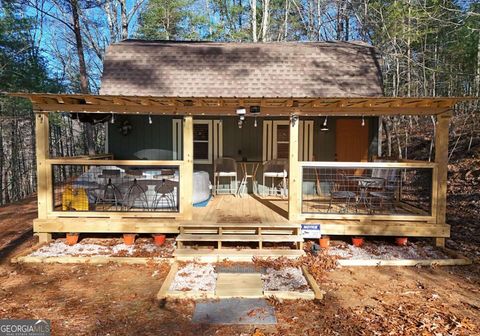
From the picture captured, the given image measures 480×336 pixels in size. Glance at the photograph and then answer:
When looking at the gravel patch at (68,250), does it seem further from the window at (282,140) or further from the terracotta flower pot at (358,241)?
the window at (282,140)

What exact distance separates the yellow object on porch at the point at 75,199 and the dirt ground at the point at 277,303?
1470 millimetres

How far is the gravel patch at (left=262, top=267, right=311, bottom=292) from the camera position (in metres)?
4.40

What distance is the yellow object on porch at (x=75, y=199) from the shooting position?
668cm

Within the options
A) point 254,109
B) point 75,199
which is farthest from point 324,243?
point 75,199

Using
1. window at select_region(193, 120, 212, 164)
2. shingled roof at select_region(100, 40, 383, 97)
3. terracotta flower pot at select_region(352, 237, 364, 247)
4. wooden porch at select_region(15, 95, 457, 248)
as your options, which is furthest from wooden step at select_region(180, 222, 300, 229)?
shingled roof at select_region(100, 40, 383, 97)

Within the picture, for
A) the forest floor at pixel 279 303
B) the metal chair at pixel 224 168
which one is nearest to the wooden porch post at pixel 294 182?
the forest floor at pixel 279 303

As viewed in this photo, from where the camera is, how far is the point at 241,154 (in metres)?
9.16

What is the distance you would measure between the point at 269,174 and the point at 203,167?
1.91 meters

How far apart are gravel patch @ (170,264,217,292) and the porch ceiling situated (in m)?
2.70

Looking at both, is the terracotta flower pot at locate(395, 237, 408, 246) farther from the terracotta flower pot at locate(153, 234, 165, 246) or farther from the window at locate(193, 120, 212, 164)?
the window at locate(193, 120, 212, 164)

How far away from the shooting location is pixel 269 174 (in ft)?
27.5

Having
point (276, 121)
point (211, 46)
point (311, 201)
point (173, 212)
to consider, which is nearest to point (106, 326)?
point (173, 212)

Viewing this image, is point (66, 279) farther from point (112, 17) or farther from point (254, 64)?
point (112, 17)

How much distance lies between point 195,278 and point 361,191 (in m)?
4.20
